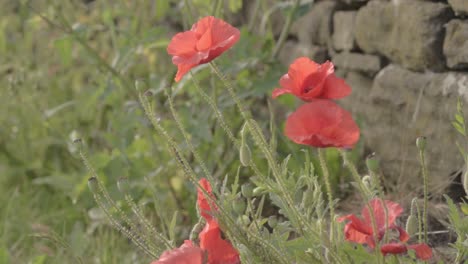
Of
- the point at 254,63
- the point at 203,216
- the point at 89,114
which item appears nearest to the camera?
the point at 203,216

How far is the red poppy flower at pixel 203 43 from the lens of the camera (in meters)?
1.62

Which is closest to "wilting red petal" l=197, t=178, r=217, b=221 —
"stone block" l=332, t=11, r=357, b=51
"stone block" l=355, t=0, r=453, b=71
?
"stone block" l=355, t=0, r=453, b=71

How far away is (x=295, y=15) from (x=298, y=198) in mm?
1401

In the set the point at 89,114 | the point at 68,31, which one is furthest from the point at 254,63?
the point at 89,114

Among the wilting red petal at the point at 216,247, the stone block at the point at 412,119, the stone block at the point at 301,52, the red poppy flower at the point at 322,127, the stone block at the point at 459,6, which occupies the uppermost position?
the red poppy flower at the point at 322,127

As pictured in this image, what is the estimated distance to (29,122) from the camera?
157 inches

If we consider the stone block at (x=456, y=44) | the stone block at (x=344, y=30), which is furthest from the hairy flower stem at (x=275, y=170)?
the stone block at (x=344, y=30)

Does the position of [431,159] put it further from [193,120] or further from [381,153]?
[193,120]

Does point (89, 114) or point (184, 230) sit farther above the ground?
point (89, 114)

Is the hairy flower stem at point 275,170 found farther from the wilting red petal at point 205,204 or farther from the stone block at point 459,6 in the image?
the stone block at point 459,6

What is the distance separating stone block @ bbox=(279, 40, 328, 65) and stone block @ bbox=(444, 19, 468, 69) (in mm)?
863

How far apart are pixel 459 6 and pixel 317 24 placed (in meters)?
1.01

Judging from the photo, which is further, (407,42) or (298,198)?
(407,42)

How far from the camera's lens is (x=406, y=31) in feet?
8.99
